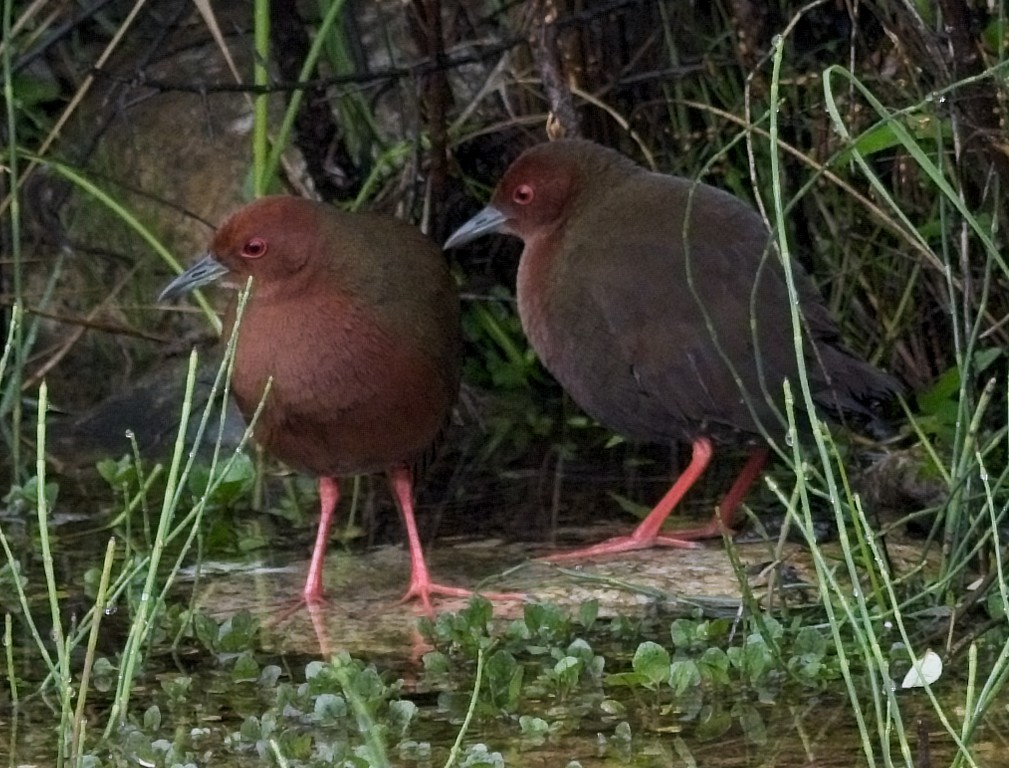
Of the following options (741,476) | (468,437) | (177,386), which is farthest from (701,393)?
(177,386)

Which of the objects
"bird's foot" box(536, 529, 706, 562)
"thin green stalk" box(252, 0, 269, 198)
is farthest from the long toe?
"thin green stalk" box(252, 0, 269, 198)

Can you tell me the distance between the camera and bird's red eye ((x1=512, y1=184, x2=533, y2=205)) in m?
5.07

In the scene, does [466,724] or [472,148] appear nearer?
[466,724]

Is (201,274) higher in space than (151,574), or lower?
higher

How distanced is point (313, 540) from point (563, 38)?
5.38 ft

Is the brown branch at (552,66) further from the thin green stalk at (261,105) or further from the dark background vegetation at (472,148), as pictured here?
the thin green stalk at (261,105)

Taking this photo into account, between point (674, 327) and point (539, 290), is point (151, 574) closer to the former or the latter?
point (674, 327)

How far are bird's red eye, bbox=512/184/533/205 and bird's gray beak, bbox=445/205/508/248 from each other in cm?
11

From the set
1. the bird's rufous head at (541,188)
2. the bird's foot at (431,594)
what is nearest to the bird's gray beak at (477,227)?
the bird's rufous head at (541,188)

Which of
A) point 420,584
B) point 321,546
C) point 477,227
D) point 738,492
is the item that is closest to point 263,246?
point 321,546

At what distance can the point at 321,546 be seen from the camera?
4.30 m

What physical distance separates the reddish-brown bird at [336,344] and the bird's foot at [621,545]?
34 centimetres

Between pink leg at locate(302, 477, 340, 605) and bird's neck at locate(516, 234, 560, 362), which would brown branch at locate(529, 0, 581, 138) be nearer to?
bird's neck at locate(516, 234, 560, 362)

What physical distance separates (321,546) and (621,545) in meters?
0.71
